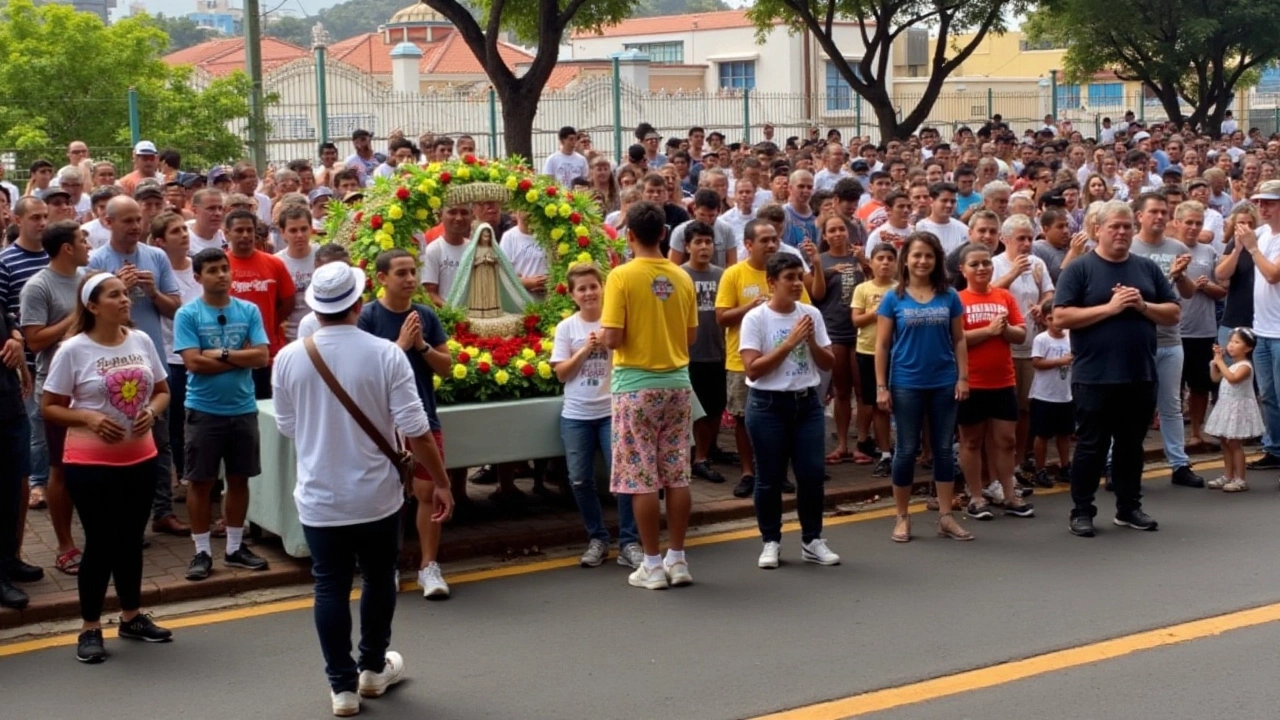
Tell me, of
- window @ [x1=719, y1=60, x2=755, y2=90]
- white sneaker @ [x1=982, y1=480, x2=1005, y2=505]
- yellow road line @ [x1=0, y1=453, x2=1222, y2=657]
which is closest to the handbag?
yellow road line @ [x1=0, y1=453, x2=1222, y2=657]

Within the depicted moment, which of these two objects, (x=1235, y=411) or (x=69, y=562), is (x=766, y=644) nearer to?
(x=69, y=562)

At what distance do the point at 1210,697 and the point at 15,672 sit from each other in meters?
5.31

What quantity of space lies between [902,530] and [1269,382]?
3583mm

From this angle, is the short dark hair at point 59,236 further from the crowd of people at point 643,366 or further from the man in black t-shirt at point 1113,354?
the man in black t-shirt at point 1113,354

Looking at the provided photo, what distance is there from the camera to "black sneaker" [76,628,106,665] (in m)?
7.09

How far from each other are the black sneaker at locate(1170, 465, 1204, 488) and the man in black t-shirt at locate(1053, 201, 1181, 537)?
1415mm

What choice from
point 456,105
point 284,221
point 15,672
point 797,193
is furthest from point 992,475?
point 456,105

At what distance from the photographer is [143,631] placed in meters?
7.40

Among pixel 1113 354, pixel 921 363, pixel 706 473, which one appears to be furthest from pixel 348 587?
pixel 1113 354

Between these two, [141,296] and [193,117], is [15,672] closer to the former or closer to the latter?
[141,296]

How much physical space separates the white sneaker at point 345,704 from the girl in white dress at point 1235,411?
6676 millimetres

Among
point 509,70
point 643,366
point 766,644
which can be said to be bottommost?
point 766,644

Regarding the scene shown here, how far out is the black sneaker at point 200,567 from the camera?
26.9 feet

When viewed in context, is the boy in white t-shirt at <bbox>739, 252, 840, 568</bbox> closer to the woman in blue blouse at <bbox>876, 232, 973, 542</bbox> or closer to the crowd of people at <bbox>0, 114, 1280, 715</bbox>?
the crowd of people at <bbox>0, 114, 1280, 715</bbox>
